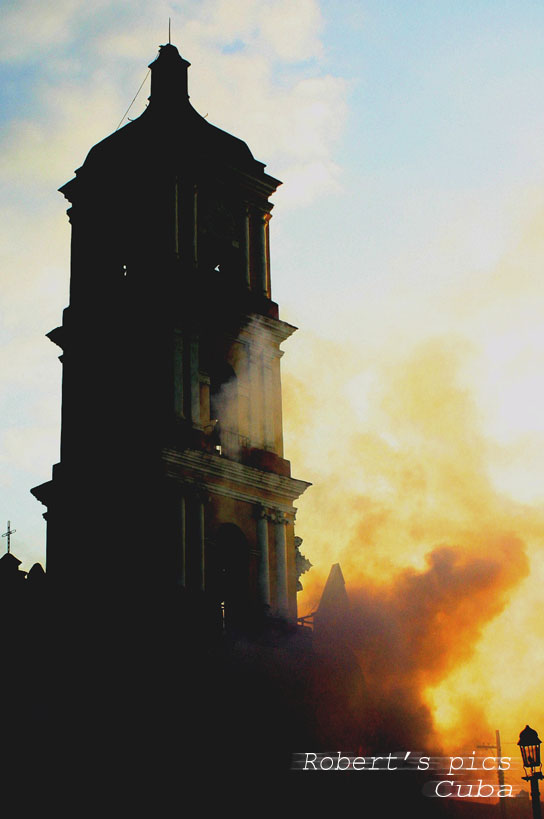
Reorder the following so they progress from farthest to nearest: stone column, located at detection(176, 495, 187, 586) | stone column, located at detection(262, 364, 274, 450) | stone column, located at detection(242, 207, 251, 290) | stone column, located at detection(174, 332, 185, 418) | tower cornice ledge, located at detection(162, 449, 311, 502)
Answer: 1. stone column, located at detection(242, 207, 251, 290)
2. stone column, located at detection(262, 364, 274, 450)
3. stone column, located at detection(174, 332, 185, 418)
4. tower cornice ledge, located at detection(162, 449, 311, 502)
5. stone column, located at detection(176, 495, 187, 586)

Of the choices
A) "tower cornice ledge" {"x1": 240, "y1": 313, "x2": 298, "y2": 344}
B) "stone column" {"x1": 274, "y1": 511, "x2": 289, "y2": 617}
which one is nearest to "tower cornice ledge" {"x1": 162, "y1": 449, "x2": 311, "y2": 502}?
"stone column" {"x1": 274, "y1": 511, "x2": 289, "y2": 617}

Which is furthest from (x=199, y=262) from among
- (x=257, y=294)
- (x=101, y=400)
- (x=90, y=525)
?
(x=90, y=525)

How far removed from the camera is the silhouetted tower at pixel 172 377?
34375 mm

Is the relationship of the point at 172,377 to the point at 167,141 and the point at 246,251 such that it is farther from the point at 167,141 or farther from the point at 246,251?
the point at 167,141

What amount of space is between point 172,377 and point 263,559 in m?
5.63

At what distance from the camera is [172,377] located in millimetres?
35375

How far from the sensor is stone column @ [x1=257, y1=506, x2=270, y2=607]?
1401 inches

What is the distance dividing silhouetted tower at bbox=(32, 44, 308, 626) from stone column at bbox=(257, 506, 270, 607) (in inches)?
1.9

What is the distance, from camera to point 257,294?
39000 millimetres

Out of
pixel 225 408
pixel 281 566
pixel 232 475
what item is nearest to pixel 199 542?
pixel 232 475

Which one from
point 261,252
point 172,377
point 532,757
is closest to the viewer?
point 532,757

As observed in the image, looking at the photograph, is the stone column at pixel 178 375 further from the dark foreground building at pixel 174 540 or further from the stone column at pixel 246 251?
the stone column at pixel 246 251

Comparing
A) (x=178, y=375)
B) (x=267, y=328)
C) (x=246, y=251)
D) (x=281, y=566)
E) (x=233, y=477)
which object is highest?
(x=246, y=251)

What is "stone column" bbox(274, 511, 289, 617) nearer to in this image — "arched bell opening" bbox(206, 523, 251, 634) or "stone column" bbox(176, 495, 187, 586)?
"arched bell opening" bbox(206, 523, 251, 634)
